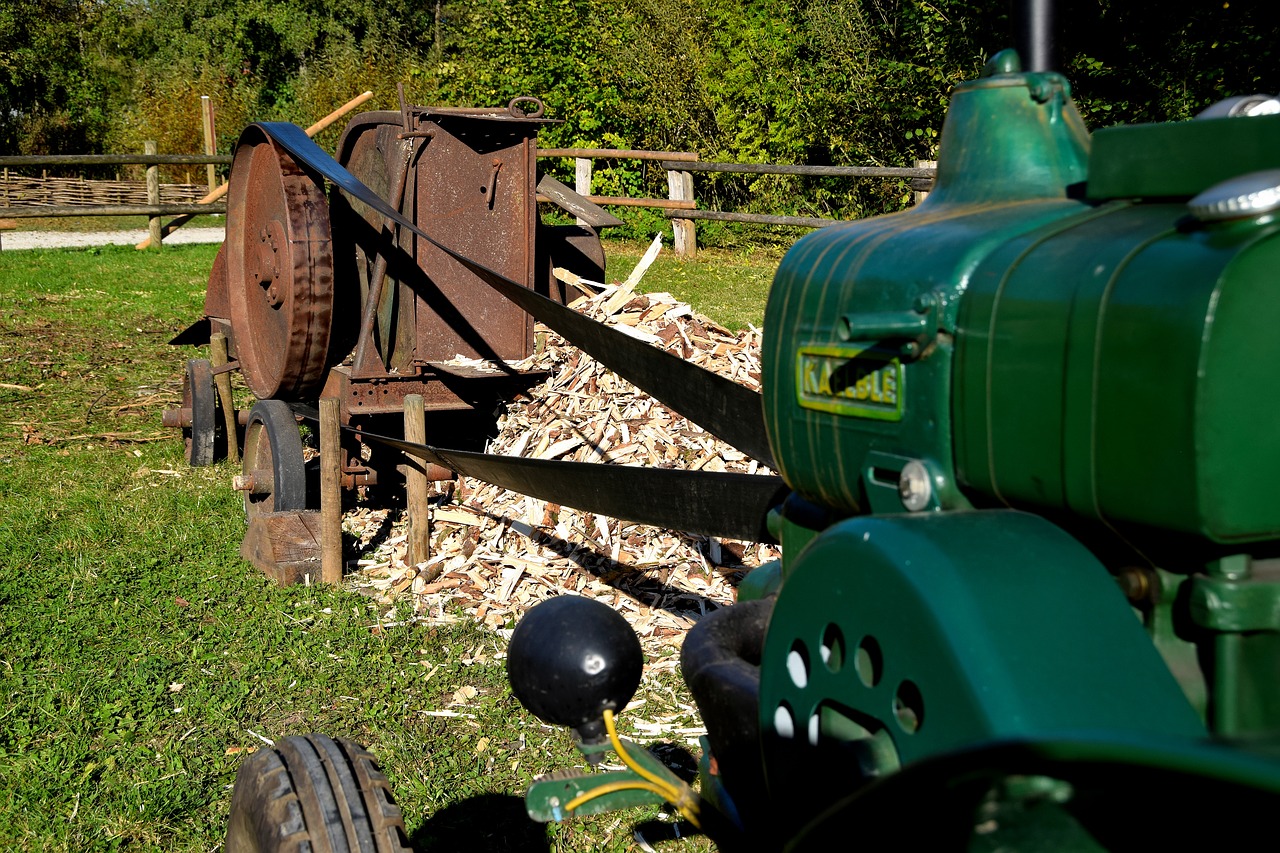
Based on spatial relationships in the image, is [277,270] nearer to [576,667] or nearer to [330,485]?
[330,485]

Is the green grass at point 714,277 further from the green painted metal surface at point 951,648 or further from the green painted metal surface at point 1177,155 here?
the green painted metal surface at point 951,648

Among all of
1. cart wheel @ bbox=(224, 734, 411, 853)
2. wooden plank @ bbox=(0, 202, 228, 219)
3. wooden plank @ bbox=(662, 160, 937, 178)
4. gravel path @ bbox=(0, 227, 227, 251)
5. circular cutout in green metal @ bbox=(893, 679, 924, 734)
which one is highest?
wooden plank @ bbox=(662, 160, 937, 178)

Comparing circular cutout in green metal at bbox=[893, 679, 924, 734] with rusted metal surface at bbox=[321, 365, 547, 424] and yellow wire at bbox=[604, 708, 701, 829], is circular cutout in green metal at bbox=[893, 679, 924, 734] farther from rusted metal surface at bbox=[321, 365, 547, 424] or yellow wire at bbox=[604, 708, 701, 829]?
rusted metal surface at bbox=[321, 365, 547, 424]

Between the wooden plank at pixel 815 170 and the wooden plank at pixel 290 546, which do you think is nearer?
the wooden plank at pixel 290 546

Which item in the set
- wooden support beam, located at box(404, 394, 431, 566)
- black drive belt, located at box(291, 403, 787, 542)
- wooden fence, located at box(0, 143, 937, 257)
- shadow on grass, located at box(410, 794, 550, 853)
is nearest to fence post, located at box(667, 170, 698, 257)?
wooden fence, located at box(0, 143, 937, 257)

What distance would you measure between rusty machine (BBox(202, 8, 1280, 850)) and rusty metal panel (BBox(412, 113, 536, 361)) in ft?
12.3

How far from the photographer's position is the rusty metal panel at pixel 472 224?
19.0 feet

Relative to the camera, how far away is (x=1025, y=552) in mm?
1530

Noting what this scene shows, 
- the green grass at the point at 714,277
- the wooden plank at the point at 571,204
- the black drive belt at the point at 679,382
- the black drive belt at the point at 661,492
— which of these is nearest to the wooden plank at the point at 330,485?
the black drive belt at the point at 679,382

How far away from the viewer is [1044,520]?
163 centimetres

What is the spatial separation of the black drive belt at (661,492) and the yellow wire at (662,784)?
0.84 meters

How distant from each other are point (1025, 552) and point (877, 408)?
0.53m

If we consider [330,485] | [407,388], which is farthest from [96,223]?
[330,485]

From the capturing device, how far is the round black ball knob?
2217 millimetres
